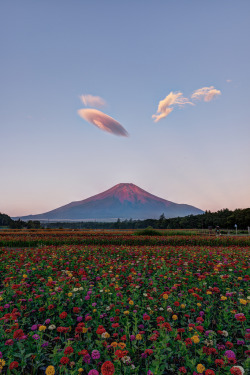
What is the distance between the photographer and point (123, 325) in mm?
3715

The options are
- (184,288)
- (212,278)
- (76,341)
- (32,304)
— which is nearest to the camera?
(76,341)

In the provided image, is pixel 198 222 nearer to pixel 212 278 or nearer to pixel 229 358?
pixel 212 278

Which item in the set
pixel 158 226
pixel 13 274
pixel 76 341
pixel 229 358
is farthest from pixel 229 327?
pixel 158 226

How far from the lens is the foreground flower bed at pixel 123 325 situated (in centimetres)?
254

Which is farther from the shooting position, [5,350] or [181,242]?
[181,242]

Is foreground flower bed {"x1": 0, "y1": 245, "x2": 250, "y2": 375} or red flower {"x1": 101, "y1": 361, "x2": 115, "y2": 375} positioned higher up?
red flower {"x1": 101, "y1": 361, "x2": 115, "y2": 375}

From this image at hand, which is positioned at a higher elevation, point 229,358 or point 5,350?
point 229,358

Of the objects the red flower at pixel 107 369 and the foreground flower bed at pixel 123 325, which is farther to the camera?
the foreground flower bed at pixel 123 325

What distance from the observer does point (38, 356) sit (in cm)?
278

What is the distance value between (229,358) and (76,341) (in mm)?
1869

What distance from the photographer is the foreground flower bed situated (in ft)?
8.32

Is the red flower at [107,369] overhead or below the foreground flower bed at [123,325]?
overhead

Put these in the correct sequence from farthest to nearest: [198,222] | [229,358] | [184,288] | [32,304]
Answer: [198,222] → [184,288] → [32,304] → [229,358]

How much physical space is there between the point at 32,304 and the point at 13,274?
2270 millimetres
